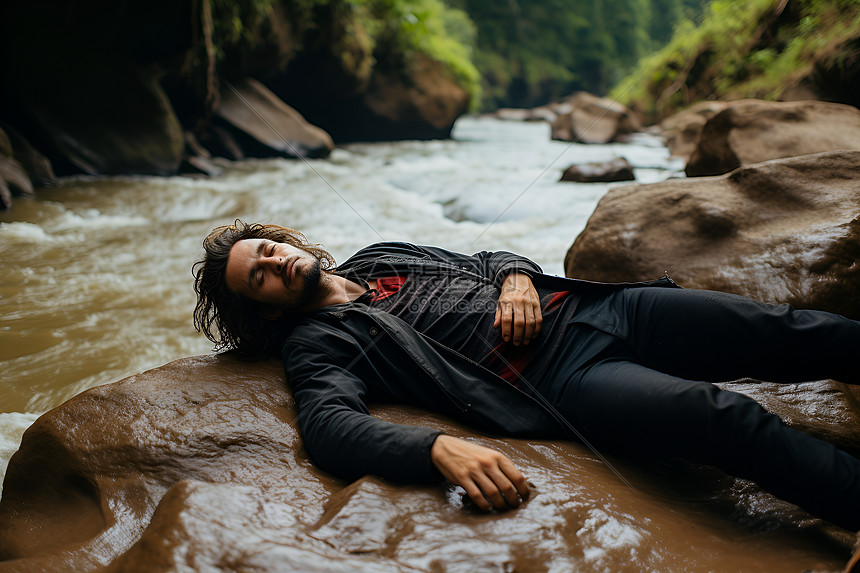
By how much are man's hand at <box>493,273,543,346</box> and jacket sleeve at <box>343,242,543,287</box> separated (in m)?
0.19

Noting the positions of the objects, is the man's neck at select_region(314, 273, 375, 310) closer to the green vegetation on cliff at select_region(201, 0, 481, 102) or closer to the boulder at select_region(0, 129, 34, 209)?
the boulder at select_region(0, 129, 34, 209)

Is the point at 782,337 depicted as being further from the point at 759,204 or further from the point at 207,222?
the point at 207,222

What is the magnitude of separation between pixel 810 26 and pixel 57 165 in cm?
1092

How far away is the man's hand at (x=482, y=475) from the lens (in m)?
1.49

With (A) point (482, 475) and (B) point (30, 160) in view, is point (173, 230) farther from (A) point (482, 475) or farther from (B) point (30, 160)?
(A) point (482, 475)

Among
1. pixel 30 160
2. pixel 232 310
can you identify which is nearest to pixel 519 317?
pixel 232 310

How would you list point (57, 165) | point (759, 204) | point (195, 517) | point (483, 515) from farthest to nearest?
1. point (57, 165)
2. point (759, 204)
3. point (483, 515)
4. point (195, 517)

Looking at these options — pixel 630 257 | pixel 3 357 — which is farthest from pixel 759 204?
pixel 3 357

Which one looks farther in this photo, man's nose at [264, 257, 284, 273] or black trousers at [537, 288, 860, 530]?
man's nose at [264, 257, 284, 273]

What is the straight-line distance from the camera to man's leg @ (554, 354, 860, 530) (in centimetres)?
143

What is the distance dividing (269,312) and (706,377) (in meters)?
1.76

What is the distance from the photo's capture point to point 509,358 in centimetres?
215

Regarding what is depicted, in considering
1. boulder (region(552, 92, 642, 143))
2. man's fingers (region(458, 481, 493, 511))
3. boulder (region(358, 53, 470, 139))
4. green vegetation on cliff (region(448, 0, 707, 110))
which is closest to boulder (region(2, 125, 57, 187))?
man's fingers (region(458, 481, 493, 511))

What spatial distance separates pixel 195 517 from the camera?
1.34 metres
